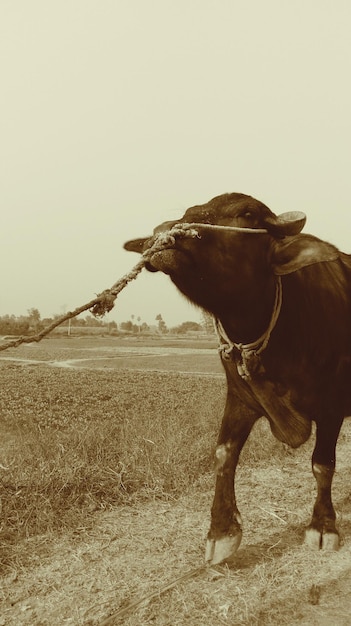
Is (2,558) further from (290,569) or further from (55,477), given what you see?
(290,569)

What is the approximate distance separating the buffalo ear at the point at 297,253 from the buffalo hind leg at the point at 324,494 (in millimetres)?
1310

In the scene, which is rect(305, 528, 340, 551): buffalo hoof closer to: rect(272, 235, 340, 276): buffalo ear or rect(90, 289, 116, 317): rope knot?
rect(272, 235, 340, 276): buffalo ear

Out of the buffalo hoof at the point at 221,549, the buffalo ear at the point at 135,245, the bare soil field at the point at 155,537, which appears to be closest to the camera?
the bare soil field at the point at 155,537

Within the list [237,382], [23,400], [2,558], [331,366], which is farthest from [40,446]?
[23,400]

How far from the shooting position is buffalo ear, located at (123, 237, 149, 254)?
345cm

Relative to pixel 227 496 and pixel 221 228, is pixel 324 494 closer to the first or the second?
pixel 227 496

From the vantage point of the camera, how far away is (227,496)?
3955mm

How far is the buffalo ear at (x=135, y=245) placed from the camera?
345 centimetres

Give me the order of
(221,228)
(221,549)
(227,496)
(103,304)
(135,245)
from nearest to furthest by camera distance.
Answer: (103,304)
(221,228)
(135,245)
(221,549)
(227,496)

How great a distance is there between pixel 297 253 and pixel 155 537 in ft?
7.54

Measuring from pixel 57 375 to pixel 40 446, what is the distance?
23.5 meters

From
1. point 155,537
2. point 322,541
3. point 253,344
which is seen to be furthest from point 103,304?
point 322,541

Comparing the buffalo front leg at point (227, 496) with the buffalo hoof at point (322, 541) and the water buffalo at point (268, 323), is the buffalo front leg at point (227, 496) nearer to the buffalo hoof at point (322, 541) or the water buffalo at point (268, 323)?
the water buffalo at point (268, 323)

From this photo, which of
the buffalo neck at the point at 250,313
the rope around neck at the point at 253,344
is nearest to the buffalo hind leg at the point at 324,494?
the rope around neck at the point at 253,344
